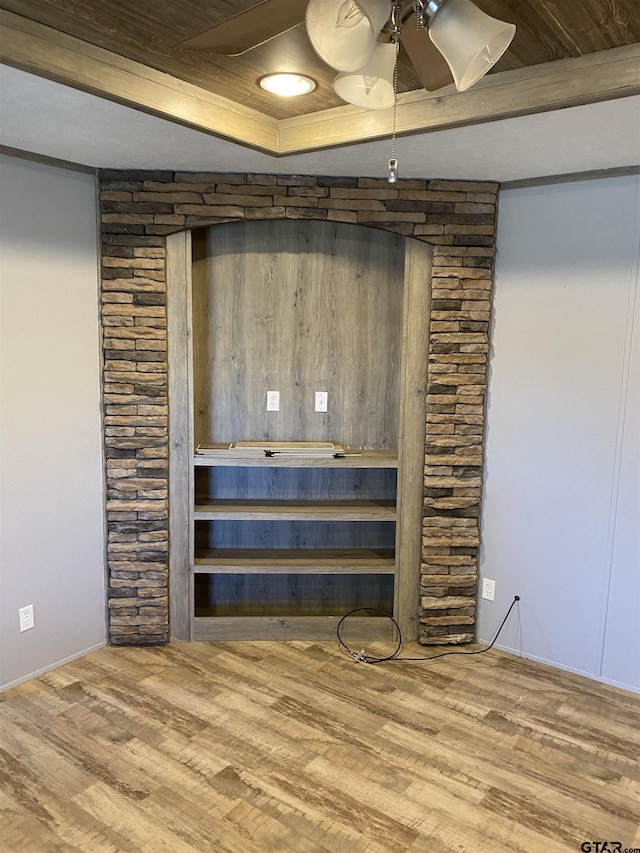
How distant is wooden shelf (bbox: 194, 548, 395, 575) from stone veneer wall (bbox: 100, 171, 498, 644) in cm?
22

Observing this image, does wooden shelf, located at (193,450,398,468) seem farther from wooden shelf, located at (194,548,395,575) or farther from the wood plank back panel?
wooden shelf, located at (194,548,395,575)

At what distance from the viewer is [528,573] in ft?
10.1

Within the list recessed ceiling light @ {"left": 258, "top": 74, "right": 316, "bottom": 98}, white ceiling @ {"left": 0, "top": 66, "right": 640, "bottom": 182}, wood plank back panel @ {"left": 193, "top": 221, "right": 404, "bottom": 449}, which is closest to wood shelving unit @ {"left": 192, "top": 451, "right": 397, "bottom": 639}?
wood plank back panel @ {"left": 193, "top": 221, "right": 404, "bottom": 449}

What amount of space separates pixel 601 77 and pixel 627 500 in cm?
172

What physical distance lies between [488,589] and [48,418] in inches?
90.2

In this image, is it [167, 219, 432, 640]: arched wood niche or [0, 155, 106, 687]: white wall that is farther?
[167, 219, 432, 640]: arched wood niche

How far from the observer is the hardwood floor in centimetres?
198

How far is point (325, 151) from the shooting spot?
2.52 m

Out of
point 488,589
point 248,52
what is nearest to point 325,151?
point 248,52

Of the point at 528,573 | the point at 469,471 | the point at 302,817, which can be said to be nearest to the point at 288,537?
the point at 469,471

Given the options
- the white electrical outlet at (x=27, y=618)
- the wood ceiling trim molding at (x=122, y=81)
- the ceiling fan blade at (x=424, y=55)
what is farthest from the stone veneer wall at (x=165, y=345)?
the ceiling fan blade at (x=424, y=55)

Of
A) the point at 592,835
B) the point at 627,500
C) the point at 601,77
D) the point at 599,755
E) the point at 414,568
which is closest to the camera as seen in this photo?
the point at 601,77

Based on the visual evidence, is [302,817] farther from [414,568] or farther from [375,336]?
[375,336]

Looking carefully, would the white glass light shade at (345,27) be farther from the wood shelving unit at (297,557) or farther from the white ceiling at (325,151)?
the wood shelving unit at (297,557)
